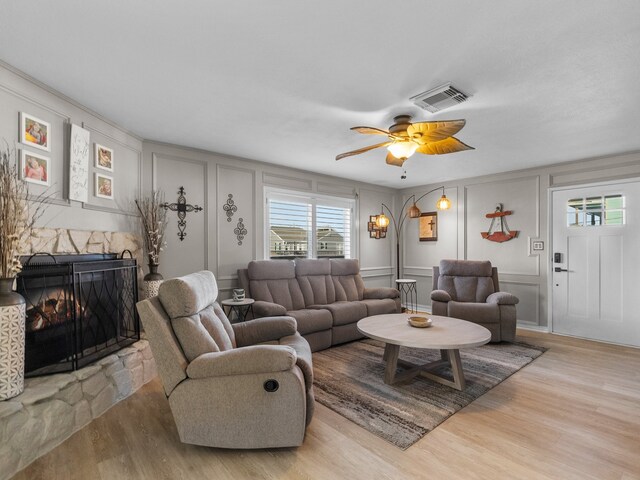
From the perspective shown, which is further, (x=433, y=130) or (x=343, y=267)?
(x=343, y=267)

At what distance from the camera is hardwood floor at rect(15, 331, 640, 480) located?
182cm

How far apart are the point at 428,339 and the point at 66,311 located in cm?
272

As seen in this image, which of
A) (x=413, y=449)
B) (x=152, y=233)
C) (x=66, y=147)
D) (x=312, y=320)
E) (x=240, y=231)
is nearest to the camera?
(x=413, y=449)

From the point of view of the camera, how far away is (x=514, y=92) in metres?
2.53

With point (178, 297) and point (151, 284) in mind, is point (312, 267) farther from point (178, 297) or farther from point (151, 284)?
point (178, 297)

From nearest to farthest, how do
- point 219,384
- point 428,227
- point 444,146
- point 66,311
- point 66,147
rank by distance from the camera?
point 219,384
point 66,311
point 66,147
point 444,146
point 428,227

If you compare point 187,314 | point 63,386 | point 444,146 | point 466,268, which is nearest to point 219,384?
point 187,314

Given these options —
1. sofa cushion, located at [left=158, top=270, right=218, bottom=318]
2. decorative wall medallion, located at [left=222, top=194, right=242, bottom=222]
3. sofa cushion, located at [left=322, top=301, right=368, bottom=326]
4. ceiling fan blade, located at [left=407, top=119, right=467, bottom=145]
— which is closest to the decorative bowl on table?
sofa cushion, located at [left=322, top=301, right=368, bottom=326]

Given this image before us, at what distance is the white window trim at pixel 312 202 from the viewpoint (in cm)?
472

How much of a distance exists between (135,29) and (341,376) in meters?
3.04

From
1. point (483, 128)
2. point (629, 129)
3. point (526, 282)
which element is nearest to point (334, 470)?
point (483, 128)

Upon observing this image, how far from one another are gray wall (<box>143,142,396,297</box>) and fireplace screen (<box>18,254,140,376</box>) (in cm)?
98

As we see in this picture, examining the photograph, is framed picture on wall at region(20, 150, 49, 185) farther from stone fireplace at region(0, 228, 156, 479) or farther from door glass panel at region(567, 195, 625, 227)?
door glass panel at region(567, 195, 625, 227)

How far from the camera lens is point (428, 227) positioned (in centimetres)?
618
